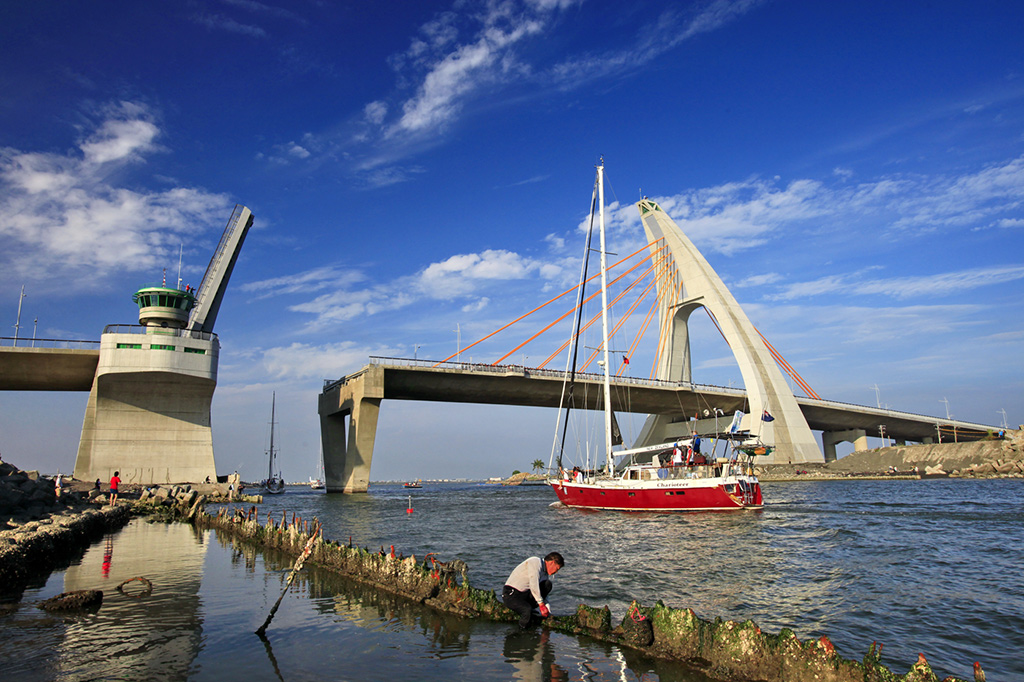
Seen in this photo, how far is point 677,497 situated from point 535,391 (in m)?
33.1

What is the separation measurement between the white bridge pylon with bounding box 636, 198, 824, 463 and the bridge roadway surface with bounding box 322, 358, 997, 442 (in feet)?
12.7

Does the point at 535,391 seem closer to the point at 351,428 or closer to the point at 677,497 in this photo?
the point at 351,428

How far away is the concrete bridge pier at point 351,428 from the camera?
5250 cm

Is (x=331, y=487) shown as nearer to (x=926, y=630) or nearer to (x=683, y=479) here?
(x=683, y=479)

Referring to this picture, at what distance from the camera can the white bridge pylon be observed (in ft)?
211

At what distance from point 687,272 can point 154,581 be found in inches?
2478

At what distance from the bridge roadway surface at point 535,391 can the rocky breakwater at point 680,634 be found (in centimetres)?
3192

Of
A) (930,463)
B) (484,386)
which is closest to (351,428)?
(484,386)

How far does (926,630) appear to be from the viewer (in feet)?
33.1

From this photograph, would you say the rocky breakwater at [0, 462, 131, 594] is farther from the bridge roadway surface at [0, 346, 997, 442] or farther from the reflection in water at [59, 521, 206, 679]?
the bridge roadway surface at [0, 346, 997, 442]

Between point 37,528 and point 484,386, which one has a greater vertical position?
point 484,386

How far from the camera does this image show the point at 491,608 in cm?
1011

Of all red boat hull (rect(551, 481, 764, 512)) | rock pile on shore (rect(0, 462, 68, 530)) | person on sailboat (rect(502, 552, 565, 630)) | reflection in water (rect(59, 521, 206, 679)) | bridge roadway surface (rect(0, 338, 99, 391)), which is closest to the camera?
reflection in water (rect(59, 521, 206, 679))

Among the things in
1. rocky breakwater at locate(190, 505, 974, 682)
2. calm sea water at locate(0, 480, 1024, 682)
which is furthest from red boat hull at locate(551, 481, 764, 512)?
rocky breakwater at locate(190, 505, 974, 682)
